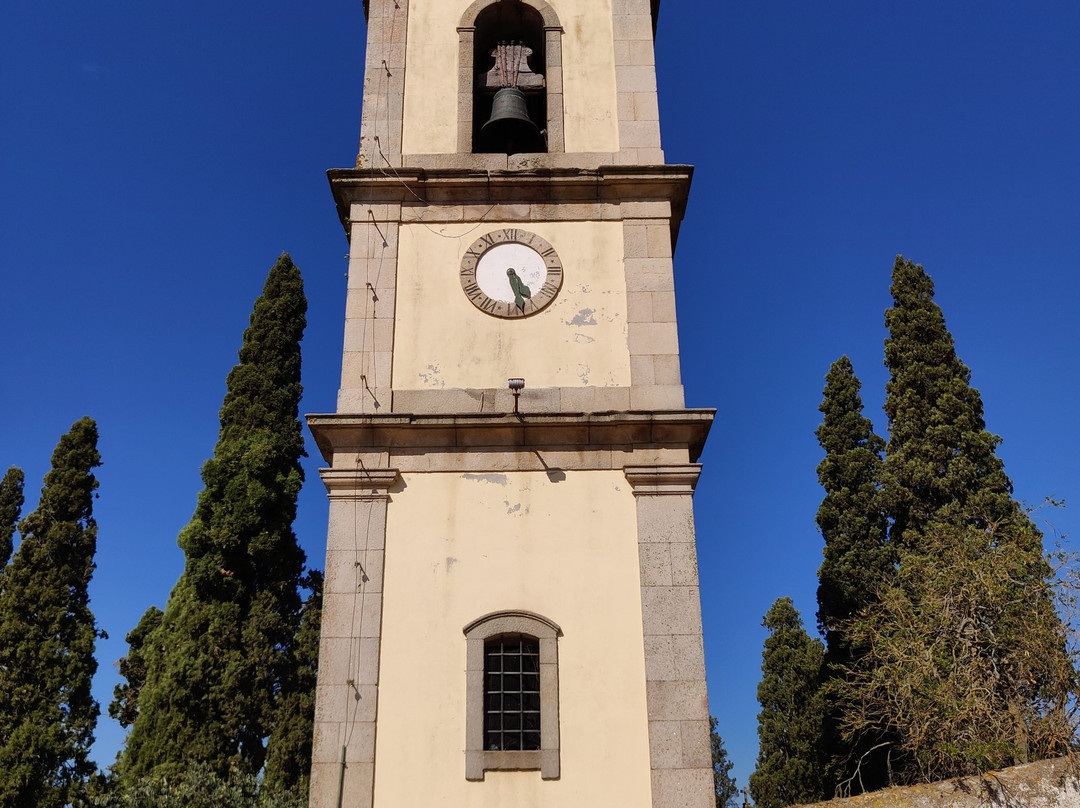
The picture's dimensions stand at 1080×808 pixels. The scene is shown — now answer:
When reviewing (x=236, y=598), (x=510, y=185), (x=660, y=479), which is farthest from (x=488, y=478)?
(x=236, y=598)

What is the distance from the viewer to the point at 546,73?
12.4 metres

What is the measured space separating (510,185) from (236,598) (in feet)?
37.4

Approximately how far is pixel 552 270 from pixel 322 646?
471 cm

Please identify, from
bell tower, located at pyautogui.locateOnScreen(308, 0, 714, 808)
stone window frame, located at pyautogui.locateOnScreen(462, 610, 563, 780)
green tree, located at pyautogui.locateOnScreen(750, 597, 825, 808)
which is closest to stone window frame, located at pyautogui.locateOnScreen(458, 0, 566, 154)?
bell tower, located at pyautogui.locateOnScreen(308, 0, 714, 808)

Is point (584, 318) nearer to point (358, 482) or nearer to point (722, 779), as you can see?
point (358, 482)

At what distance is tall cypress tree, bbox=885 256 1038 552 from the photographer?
57.6 feet

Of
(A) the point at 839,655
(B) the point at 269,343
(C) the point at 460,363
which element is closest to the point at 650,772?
(C) the point at 460,363

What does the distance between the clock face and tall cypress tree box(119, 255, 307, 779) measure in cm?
1021

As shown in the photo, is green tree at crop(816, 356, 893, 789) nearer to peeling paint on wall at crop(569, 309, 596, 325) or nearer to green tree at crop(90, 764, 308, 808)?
peeling paint on wall at crop(569, 309, 596, 325)

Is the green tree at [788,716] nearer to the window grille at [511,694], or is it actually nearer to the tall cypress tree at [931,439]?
the tall cypress tree at [931,439]

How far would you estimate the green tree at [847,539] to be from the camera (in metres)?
18.2

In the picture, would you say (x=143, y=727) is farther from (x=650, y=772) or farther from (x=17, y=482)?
(x=650, y=772)

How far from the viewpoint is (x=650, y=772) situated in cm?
873

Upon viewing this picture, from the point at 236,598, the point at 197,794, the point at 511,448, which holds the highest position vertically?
the point at 236,598
